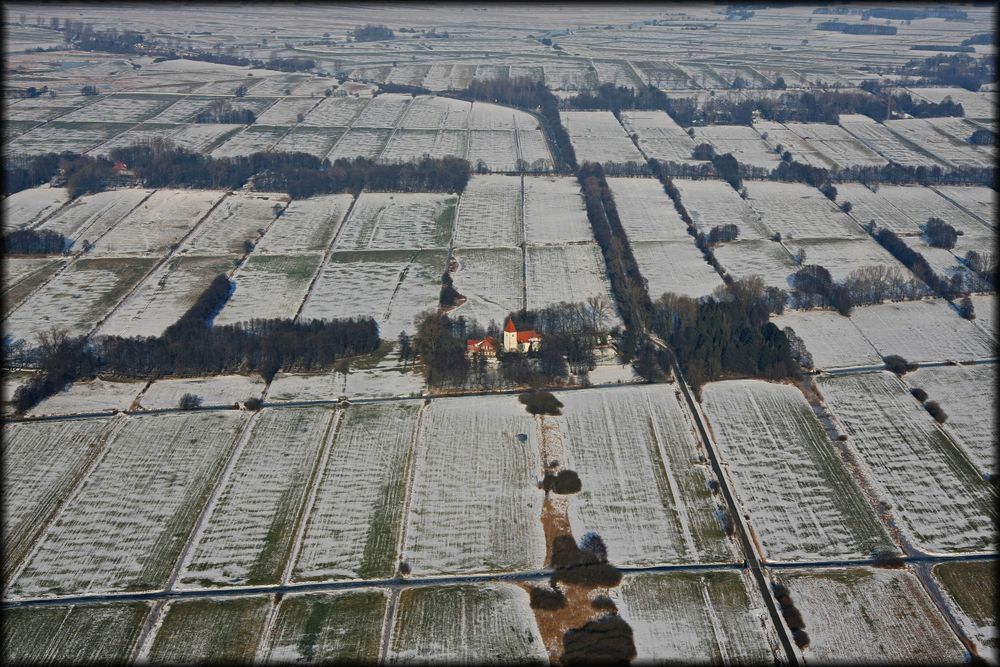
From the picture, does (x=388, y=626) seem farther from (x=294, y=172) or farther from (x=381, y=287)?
(x=294, y=172)

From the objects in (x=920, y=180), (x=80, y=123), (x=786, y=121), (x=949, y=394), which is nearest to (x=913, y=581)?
(x=949, y=394)

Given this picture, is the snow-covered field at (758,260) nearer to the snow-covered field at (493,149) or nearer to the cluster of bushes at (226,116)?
the snow-covered field at (493,149)

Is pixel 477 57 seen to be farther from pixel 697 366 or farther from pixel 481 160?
pixel 697 366

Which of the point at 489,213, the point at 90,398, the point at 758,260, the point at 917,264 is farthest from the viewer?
the point at 489,213

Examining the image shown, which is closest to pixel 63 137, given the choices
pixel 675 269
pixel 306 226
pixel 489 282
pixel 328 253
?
pixel 306 226

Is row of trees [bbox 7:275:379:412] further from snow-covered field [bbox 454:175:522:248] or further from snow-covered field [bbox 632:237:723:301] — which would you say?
snow-covered field [bbox 632:237:723:301]
